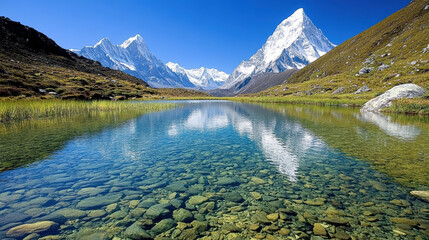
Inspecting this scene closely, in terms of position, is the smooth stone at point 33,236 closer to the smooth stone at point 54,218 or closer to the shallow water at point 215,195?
the shallow water at point 215,195

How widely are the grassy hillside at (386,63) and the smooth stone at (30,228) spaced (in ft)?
275

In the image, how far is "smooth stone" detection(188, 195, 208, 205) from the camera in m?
8.55

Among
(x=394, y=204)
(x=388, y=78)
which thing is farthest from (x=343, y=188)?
(x=388, y=78)

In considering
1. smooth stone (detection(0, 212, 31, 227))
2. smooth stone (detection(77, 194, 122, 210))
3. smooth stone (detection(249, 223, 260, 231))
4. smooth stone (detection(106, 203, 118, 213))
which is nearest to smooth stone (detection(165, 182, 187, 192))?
smooth stone (detection(77, 194, 122, 210))

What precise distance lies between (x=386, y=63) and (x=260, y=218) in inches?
6694

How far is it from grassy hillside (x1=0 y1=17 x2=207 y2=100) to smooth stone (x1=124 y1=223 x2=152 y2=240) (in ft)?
222

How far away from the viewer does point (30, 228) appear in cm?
661

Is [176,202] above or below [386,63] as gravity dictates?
below

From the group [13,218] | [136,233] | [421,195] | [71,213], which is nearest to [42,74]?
[13,218]

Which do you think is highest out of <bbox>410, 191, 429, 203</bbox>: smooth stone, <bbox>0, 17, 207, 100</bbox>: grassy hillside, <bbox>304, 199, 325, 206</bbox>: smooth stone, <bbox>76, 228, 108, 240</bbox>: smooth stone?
<bbox>0, 17, 207, 100</bbox>: grassy hillside

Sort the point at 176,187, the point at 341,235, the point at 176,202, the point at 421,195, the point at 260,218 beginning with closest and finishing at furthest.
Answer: the point at 341,235, the point at 260,218, the point at 176,202, the point at 421,195, the point at 176,187

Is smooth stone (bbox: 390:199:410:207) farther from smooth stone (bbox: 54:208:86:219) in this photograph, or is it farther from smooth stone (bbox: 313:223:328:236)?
smooth stone (bbox: 54:208:86:219)

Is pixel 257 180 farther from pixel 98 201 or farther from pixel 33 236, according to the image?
pixel 33 236

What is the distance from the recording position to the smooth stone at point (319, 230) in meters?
6.53
